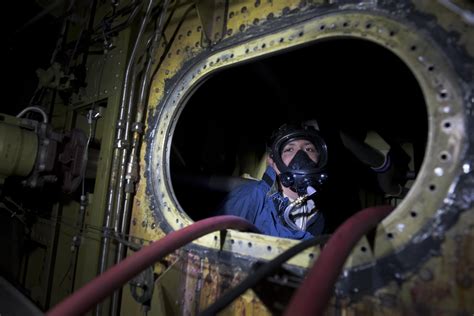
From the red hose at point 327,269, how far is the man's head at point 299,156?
1.26m

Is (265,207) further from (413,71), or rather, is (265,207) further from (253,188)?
(413,71)

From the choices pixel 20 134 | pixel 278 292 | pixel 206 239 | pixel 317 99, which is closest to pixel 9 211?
pixel 20 134

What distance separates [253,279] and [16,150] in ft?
6.07

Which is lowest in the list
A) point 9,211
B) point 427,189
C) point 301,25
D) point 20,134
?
point 9,211

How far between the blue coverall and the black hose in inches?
47.4

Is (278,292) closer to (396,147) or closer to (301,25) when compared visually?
(301,25)

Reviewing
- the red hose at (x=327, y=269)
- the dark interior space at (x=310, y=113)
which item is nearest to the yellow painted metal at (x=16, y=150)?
the dark interior space at (x=310, y=113)

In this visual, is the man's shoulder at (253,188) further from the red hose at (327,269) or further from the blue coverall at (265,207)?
the red hose at (327,269)

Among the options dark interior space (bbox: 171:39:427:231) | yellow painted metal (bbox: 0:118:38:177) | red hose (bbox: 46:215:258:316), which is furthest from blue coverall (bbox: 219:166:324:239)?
yellow painted metal (bbox: 0:118:38:177)

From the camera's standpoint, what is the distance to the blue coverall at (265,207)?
229cm

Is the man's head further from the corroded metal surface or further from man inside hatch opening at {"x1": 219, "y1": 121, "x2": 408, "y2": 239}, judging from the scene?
the corroded metal surface

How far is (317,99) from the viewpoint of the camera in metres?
3.09

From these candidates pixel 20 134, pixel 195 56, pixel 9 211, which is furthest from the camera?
pixel 9 211

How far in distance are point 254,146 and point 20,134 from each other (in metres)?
2.28
